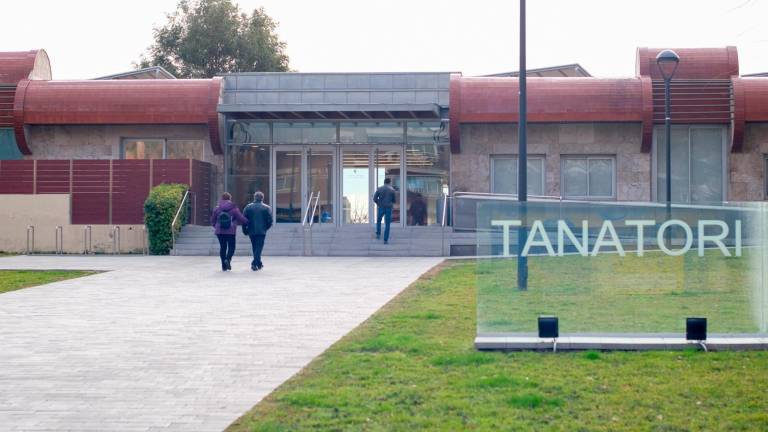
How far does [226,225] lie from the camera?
20.4 m

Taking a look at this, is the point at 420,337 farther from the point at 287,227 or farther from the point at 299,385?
the point at 287,227

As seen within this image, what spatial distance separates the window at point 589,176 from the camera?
96.8 ft

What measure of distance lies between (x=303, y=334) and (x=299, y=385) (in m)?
3.16

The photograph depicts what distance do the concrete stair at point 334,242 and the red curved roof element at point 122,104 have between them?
12.8ft

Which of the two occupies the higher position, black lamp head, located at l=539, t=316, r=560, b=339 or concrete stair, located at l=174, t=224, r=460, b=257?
concrete stair, located at l=174, t=224, r=460, b=257

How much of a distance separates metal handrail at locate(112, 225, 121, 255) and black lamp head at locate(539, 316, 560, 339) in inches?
809

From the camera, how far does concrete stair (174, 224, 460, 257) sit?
26.3 meters

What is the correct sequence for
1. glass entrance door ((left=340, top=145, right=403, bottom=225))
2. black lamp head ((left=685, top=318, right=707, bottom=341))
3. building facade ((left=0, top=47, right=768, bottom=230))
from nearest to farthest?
1. black lamp head ((left=685, top=318, right=707, bottom=341))
2. building facade ((left=0, top=47, right=768, bottom=230))
3. glass entrance door ((left=340, top=145, right=403, bottom=225))

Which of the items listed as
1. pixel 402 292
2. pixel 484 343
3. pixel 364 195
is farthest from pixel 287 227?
pixel 484 343

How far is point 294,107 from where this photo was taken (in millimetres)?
28641

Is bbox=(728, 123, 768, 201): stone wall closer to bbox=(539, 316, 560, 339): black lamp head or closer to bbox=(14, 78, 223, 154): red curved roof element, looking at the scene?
bbox=(14, 78, 223, 154): red curved roof element

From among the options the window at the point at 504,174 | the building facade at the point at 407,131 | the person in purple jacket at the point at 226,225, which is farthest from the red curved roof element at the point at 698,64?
the person in purple jacket at the point at 226,225

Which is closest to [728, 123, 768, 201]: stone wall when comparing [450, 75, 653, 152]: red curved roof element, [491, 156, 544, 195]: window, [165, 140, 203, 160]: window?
[450, 75, 653, 152]: red curved roof element

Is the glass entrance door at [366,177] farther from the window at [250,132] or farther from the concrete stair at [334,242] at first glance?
the concrete stair at [334,242]
